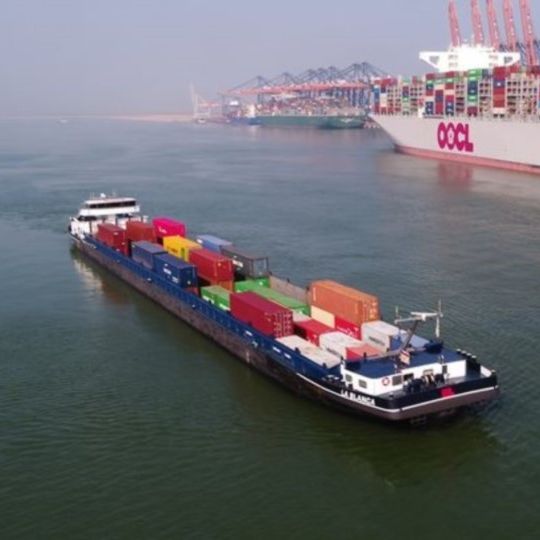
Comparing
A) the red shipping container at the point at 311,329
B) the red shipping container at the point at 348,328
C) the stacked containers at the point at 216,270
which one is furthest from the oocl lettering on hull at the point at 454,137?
the red shipping container at the point at 311,329

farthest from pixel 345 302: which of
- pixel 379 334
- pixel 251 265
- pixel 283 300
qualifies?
pixel 251 265

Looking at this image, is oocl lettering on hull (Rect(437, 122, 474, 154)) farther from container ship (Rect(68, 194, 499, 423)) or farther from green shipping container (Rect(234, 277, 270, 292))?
green shipping container (Rect(234, 277, 270, 292))

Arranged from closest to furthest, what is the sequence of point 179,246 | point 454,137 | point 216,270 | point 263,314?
point 263,314
point 216,270
point 179,246
point 454,137

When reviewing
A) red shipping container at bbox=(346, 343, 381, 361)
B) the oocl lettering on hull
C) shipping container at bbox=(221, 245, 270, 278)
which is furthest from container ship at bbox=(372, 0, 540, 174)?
red shipping container at bbox=(346, 343, 381, 361)

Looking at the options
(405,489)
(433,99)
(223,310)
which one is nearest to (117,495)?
(405,489)

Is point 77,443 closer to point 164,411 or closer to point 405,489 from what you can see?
point 164,411

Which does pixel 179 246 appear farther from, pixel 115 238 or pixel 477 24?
pixel 477 24

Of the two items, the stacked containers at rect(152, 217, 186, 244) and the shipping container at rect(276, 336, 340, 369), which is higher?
the stacked containers at rect(152, 217, 186, 244)
